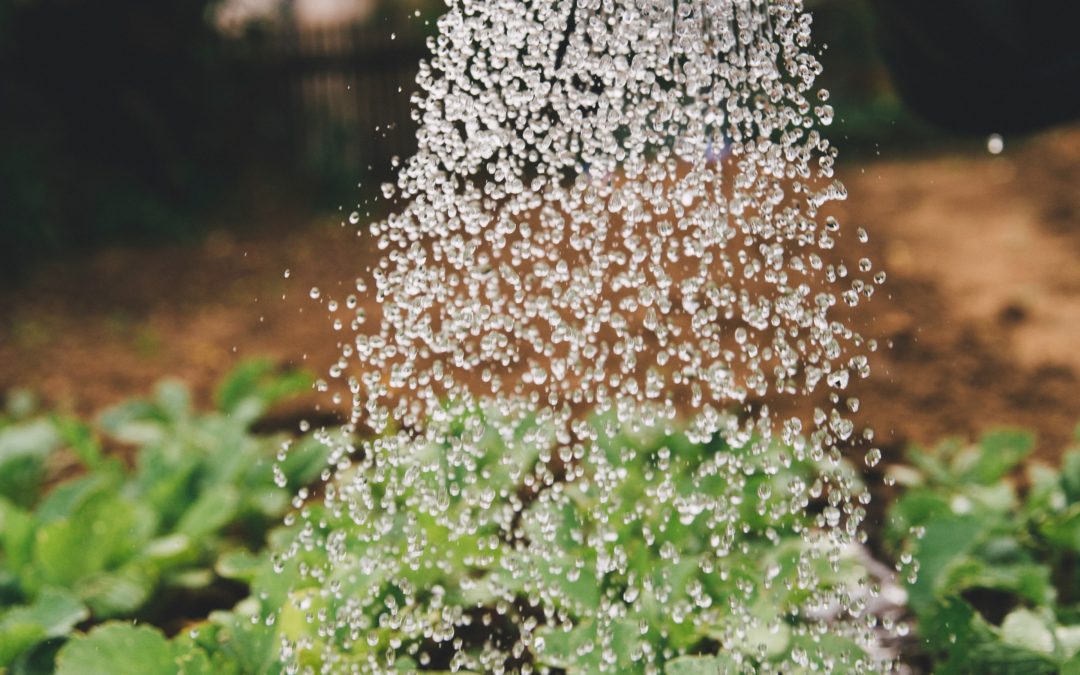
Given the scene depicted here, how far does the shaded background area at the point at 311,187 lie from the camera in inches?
97.1

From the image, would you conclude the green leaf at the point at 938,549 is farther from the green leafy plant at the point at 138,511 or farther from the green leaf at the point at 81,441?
the green leaf at the point at 81,441

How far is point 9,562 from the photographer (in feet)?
8.16

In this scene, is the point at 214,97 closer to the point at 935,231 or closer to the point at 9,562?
the point at 935,231

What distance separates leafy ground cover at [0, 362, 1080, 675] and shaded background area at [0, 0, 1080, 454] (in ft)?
2.96

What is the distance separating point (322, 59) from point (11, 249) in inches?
114

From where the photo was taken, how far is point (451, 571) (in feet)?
7.25

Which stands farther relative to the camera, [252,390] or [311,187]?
[311,187]

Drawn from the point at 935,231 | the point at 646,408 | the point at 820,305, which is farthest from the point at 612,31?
the point at 935,231

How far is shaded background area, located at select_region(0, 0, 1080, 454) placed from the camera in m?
2.47

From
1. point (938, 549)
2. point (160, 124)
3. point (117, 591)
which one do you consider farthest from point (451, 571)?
point (160, 124)

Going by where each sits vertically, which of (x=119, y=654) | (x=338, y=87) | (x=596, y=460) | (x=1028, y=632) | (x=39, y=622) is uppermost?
(x=338, y=87)

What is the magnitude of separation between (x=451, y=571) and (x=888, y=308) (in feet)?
10.2

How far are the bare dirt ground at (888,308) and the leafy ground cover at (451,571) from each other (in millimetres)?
877

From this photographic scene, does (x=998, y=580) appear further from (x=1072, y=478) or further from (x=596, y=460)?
(x=596, y=460)
